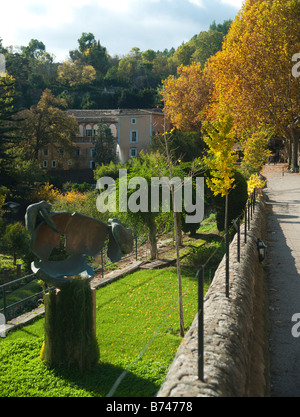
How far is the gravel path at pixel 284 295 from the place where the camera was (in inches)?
231

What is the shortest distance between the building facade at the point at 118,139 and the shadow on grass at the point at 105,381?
151 feet

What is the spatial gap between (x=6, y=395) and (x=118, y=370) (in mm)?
1756

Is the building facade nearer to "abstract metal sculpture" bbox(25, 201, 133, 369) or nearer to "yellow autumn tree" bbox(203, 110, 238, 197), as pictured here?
"yellow autumn tree" bbox(203, 110, 238, 197)

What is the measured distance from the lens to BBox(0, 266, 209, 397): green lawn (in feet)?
21.0

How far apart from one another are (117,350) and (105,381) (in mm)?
1259

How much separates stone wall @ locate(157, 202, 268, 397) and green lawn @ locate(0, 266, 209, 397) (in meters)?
0.65

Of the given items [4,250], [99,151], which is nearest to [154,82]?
[99,151]

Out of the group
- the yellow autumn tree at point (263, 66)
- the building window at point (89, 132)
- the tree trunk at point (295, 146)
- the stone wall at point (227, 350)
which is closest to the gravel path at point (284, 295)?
the stone wall at point (227, 350)

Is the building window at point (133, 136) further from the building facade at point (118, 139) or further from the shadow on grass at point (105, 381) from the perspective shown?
the shadow on grass at point (105, 381)

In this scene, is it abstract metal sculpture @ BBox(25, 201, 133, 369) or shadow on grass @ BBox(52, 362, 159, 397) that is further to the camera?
abstract metal sculpture @ BBox(25, 201, 133, 369)

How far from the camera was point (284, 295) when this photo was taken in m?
8.91

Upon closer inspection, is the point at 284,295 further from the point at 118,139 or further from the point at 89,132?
the point at 89,132

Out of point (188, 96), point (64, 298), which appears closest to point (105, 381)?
point (64, 298)

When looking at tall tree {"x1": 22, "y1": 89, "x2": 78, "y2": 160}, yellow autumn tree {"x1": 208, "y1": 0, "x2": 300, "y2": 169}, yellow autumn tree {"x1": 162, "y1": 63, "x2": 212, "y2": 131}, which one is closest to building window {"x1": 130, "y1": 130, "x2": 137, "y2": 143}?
yellow autumn tree {"x1": 162, "y1": 63, "x2": 212, "y2": 131}
